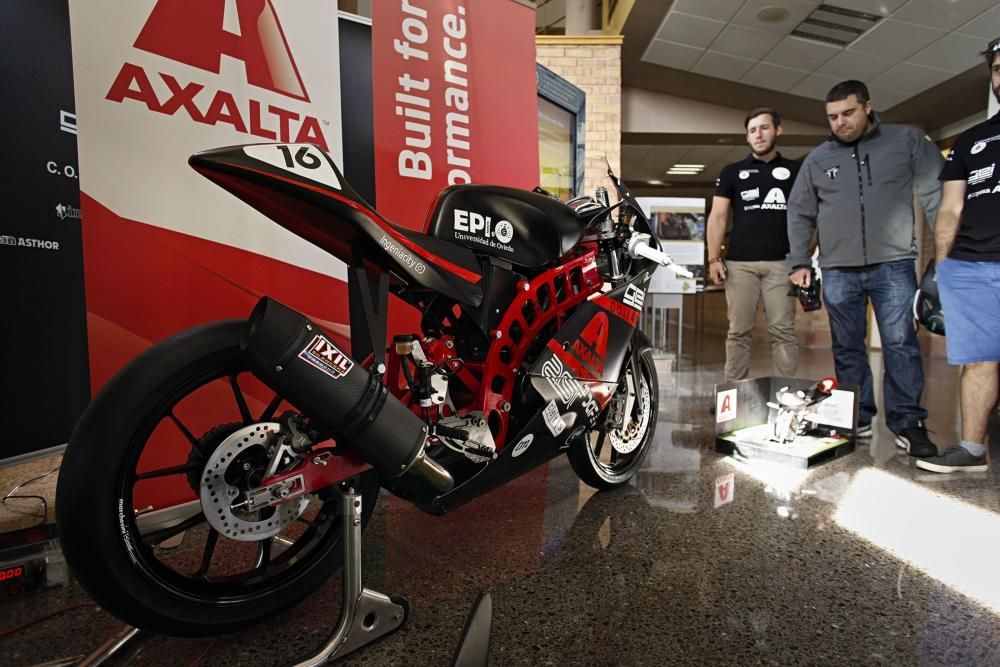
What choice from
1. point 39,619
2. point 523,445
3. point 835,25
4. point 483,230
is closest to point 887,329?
point 523,445

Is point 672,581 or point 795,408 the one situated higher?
point 795,408

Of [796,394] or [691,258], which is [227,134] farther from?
[691,258]

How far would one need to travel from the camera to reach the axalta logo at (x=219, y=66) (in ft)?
5.43

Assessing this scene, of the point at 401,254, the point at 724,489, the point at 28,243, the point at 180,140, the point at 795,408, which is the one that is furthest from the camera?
the point at 795,408

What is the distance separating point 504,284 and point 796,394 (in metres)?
1.75

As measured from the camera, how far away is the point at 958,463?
2328 millimetres

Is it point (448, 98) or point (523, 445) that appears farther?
point (448, 98)

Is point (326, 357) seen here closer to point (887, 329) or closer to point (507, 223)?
point (507, 223)

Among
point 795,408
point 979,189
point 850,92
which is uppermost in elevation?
point 850,92

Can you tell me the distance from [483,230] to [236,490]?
2.82 ft

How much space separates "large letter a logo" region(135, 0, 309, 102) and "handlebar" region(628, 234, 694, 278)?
132cm

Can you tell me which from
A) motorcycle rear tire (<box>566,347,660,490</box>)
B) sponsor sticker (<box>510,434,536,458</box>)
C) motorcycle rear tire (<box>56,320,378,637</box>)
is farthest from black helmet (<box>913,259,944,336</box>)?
motorcycle rear tire (<box>56,320,378,637</box>)

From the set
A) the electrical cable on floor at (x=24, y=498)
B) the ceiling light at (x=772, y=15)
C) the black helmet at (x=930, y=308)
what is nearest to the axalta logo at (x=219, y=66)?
the electrical cable on floor at (x=24, y=498)

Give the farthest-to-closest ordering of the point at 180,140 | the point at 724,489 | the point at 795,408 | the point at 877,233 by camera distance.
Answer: the point at 877,233 → the point at 795,408 → the point at 724,489 → the point at 180,140
